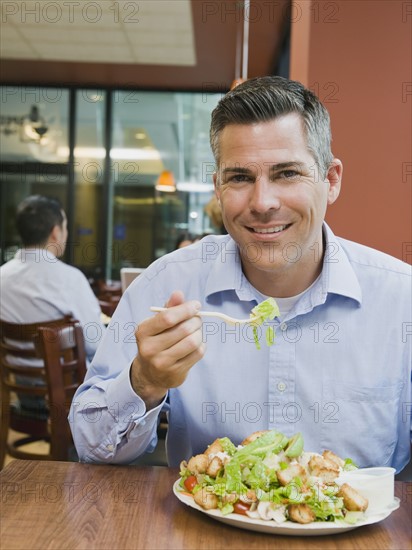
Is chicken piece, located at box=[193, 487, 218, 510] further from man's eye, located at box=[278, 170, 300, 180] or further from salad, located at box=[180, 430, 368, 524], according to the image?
man's eye, located at box=[278, 170, 300, 180]

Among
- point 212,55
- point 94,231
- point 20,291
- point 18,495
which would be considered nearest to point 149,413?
point 18,495

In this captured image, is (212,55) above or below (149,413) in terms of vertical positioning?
above

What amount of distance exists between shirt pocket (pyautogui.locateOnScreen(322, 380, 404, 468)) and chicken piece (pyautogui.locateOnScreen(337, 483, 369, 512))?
491mm

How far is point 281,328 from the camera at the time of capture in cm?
156

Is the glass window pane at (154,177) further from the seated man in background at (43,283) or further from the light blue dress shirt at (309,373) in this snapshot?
the light blue dress shirt at (309,373)

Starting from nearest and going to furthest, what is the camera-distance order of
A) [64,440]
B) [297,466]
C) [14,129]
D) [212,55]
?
[297,466] → [64,440] → [212,55] → [14,129]

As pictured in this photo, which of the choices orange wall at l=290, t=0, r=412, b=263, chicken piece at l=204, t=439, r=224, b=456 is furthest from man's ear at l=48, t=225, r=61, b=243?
chicken piece at l=204, t=439, r=224, b=456

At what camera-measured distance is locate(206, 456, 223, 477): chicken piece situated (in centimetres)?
111

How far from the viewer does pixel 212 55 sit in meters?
7.17

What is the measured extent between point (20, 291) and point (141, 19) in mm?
3245

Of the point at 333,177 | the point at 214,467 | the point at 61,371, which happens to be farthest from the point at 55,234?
the point at 214,467

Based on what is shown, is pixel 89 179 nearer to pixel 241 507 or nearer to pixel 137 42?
pixel 137 42

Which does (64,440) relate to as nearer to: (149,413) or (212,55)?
(149,413)

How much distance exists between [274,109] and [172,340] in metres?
0.62
